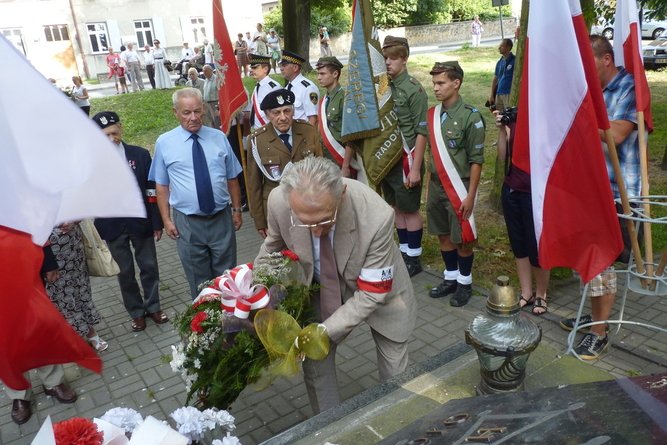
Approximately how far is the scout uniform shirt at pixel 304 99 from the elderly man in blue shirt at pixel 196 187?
6.37 feet

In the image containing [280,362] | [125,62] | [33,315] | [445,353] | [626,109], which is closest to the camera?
[33,315]

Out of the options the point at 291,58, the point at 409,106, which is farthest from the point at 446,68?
the point at 291,58

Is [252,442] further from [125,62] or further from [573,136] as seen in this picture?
[125,62]

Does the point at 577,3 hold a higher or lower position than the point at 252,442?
higher

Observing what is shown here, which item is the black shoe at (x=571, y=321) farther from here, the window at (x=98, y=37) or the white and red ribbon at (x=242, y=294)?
the window at (x=98, y=37)

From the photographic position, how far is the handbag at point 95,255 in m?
4.43

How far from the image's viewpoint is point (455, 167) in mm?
4523

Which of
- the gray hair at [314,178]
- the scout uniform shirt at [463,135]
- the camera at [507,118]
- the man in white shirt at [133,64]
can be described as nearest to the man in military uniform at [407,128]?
the scout uniform shirt at [463,135]

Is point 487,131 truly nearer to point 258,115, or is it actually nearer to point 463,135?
point 258,115

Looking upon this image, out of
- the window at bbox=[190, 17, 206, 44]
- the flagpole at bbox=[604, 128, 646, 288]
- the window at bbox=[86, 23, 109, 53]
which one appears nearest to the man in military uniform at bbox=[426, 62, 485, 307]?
the flagpole at bbox=[604, 128, 646, 288]

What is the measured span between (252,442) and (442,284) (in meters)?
2.37

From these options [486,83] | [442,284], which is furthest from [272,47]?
[442,284]

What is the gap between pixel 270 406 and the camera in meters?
3.74

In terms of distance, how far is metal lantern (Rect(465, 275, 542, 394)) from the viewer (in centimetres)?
211
